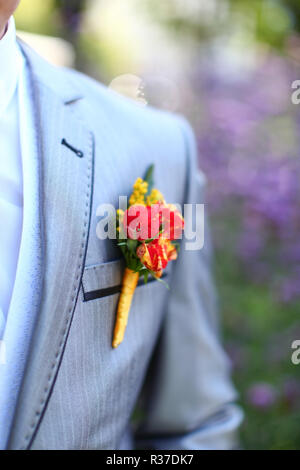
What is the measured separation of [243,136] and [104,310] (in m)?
3.71

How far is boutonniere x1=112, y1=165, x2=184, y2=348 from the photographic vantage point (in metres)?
1.00

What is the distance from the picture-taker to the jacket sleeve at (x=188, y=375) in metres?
1.39

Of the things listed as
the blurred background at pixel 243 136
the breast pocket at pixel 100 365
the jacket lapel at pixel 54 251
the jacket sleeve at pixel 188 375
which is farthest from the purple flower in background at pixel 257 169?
the jacket lapel at pixel 54 251

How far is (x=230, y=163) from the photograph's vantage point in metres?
4.27

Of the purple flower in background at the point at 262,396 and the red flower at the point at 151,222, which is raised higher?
the red flower at the point at 151,222

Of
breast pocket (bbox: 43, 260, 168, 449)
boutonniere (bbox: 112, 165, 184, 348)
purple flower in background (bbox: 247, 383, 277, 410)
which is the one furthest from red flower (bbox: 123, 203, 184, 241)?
purple flower in background (bbox: 247, 383, 277, 410)

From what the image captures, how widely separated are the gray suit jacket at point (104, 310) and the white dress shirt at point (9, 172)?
57 mm

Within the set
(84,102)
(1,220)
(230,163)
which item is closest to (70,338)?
(1,220)

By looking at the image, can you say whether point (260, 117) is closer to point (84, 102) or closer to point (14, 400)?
point (84, 102)

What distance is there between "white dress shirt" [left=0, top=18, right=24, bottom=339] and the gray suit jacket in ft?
0.19

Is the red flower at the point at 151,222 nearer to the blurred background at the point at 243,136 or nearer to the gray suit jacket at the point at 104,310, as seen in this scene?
the gray suit jacket at the point at 104,310
